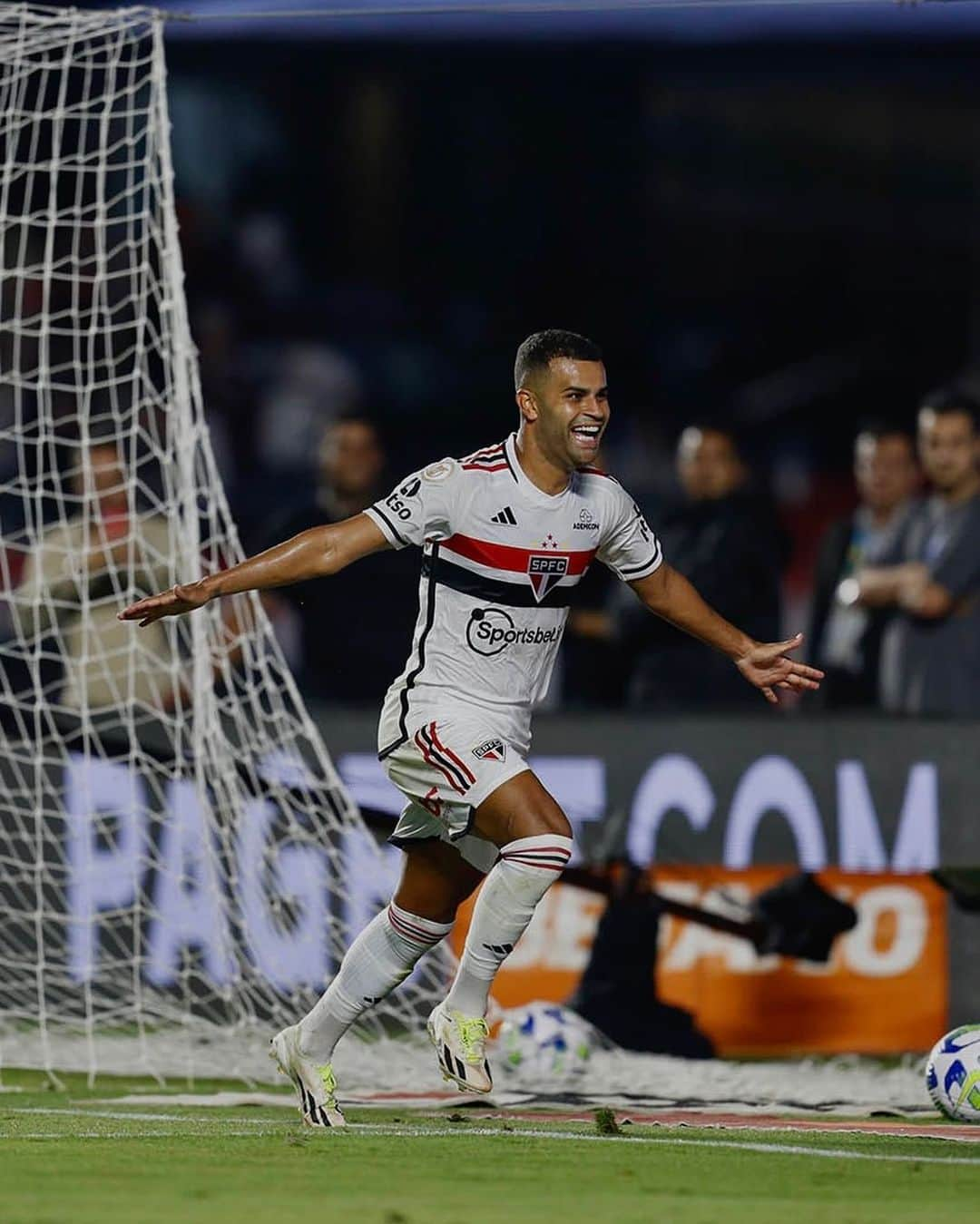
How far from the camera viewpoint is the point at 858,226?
67.2 feet

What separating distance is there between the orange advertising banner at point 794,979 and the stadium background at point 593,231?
644cm

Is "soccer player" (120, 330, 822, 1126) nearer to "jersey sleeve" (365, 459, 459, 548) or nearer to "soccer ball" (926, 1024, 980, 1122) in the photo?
"jersey sleeve" (365, 459, 459, 548)

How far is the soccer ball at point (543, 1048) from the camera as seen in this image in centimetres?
887

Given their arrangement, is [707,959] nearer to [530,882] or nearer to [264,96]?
[530,882]

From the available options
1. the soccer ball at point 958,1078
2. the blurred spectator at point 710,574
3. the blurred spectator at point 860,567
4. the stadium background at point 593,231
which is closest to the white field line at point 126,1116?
the soccer ball at point 958,1078

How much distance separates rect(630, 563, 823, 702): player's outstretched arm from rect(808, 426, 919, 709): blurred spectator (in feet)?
10.5

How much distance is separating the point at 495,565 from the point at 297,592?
12.6 feet

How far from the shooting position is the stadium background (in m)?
17.2

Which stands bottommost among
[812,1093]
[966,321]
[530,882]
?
[812,1093]

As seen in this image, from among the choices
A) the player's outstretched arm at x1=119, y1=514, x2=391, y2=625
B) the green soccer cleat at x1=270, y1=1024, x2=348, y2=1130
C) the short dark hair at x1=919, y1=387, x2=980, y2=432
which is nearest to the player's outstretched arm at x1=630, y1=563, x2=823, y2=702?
the player's outstretched arm at x1=119, y1=514, x2=391, y2=625

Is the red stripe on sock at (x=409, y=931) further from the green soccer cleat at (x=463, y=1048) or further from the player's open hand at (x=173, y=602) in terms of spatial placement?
the player's open hand at (x=173, y=602)

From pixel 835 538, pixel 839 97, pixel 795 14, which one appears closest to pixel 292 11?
pixel 835 538

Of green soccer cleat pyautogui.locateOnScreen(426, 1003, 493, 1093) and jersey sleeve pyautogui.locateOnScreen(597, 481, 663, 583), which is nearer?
green soccer cleat pyautogui.locateOnScreen(426, 1003, 493, 1093)

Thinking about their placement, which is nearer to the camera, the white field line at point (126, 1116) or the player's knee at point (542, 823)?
the player's knee at point (542, 823)
